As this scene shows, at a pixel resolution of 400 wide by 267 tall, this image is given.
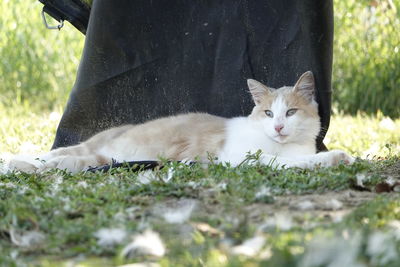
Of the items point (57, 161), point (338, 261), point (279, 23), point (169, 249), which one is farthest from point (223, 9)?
point (338, 261)

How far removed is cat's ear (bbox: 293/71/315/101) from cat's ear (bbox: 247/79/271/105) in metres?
0.19

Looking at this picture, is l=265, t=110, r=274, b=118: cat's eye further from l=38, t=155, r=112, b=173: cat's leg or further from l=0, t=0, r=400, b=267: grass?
l=38, t=155, r=112, b=173: cat's leg

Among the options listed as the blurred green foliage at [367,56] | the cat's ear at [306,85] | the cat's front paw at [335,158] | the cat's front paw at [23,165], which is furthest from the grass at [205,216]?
the blurred green foliage at [367,56]

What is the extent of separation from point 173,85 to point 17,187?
183 cm

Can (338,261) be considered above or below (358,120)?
above

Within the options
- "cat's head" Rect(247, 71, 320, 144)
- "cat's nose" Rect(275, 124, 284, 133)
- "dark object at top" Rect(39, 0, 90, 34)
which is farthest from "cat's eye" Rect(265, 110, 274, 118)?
"dark object at top" Rect(39, 0, 90, 34)

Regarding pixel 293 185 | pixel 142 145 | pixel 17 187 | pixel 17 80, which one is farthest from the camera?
pixel 17 80

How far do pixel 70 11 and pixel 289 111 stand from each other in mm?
1736

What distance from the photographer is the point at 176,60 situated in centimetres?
486

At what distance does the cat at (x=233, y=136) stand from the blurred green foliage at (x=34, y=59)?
4134 millimetres

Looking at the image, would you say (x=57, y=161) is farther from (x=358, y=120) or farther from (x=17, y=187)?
(x=358, y=120)

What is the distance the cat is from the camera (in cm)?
425

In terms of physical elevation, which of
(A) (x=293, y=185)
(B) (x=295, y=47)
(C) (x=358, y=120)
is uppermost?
(B) (x=295, y=47)

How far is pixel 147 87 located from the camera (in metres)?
4.90
